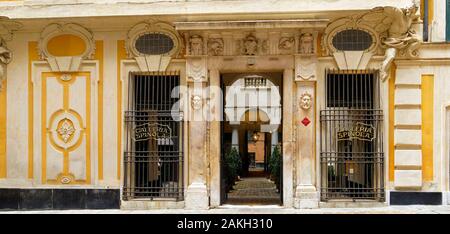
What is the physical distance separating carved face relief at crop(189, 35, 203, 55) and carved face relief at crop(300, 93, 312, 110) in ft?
8.92

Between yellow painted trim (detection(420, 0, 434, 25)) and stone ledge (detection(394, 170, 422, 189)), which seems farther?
yellow painted trim (detection(420, 0, 434, 25))

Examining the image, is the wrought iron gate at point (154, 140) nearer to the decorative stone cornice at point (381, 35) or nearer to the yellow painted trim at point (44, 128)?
the yellow painted trim at point (44, 128)

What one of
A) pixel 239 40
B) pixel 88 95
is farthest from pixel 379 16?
pixel 88 95

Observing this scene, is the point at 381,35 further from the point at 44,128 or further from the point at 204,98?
the point at 44,128

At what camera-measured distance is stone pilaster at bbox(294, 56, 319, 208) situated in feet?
45.0

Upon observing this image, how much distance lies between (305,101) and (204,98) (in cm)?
248

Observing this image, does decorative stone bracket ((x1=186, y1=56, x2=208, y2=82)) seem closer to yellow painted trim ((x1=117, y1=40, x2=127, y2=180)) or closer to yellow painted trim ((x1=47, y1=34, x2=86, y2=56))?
yellow painted trim ((x1=117, y1=40, x2=127, y2=180))

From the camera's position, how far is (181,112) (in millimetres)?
14117

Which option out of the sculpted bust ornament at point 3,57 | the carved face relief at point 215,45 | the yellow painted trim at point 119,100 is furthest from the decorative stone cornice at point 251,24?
the sculpted bust ornament at point 3,57

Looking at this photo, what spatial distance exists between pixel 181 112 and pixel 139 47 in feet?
6.36

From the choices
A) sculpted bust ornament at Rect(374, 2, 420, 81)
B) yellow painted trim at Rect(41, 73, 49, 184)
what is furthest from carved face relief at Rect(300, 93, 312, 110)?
yellow painted trim at Rect(41, 73, 49, 184)

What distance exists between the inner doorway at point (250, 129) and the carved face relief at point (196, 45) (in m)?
0.98

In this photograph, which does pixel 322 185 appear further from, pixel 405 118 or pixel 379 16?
pixel 379 16

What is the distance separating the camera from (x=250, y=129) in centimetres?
3031
